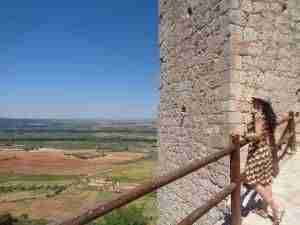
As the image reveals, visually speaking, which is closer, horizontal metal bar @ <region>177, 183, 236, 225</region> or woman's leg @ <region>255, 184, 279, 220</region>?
horizontal metal bar @ <region>177, 183, 236, 225</region>

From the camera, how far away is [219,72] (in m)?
4.52

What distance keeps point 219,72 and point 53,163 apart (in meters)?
77.0

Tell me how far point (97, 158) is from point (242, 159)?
8120cm

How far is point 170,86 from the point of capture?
623 cm

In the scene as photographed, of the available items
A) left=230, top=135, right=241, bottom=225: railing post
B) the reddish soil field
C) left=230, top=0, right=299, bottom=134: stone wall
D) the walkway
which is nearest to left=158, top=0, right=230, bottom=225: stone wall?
left=230, top=0, right=299, bottom=134: stone wall

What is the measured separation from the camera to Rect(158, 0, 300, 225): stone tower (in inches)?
171

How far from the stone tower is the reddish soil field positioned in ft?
201

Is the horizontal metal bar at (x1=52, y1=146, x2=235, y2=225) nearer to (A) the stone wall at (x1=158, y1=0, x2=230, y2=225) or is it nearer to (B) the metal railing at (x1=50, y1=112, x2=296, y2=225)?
(B) the metal railing at (x1=50, y1=112, x2=296, y2=225)

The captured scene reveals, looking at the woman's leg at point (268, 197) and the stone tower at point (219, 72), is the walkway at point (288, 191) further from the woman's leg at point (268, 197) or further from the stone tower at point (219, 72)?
the stone tower at point (219, 72)

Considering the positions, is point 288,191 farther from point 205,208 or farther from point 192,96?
point 192,96

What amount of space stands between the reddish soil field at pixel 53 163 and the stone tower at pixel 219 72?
61332mm

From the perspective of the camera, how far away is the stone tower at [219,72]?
4.34m

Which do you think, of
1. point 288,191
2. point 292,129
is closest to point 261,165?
point 288,191

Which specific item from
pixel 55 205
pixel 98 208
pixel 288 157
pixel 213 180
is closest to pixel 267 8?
pixel 288 157
